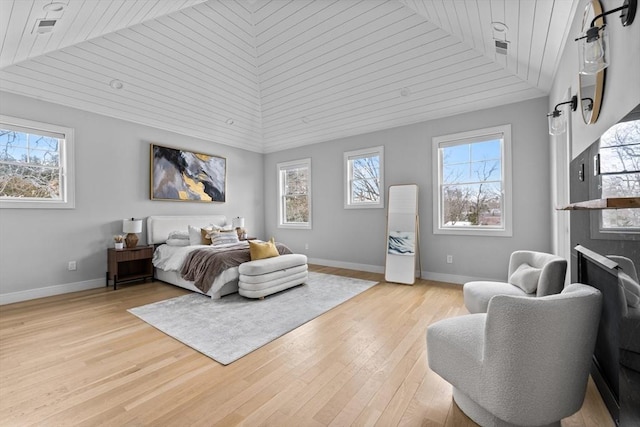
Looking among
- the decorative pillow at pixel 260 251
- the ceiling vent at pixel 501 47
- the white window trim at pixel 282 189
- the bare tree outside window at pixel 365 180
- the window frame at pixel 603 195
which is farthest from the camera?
the white window trim at pixel 282 189

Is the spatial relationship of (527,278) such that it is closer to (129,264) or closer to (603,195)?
(603,195)

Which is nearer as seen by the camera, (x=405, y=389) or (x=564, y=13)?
(x=405, y=389)

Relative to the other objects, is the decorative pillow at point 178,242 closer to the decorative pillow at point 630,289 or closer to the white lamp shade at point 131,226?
the white lamp shade at point 131,226

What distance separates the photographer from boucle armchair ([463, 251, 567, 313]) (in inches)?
85.6

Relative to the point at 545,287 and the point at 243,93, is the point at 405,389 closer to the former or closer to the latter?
the point at 545,287

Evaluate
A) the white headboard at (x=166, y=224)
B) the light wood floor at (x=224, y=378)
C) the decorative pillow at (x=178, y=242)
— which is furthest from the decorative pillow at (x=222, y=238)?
the light wood floor at (x=224, y=378)

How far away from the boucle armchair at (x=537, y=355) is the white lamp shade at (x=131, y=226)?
190 inches

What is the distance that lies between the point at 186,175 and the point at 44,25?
3.05 meters

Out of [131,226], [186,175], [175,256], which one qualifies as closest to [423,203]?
[175,256]

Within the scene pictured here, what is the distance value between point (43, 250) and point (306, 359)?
160 inches

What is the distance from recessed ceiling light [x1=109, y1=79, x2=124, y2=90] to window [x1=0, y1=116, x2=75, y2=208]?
0.90 metres

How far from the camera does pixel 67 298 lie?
3.82 m

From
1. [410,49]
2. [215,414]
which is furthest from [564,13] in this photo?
[215,414]

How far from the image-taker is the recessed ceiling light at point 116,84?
13.0 feet
